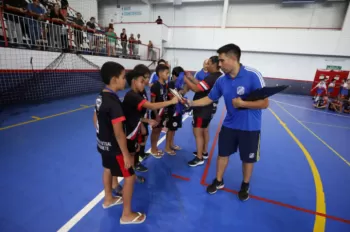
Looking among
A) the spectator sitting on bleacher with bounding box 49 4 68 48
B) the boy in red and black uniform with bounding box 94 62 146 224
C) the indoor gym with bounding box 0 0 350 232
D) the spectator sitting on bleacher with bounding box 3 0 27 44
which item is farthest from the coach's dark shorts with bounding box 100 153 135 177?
the spectator sitting on bleacher with bounding box 49 4 68 48

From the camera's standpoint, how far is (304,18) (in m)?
14.3

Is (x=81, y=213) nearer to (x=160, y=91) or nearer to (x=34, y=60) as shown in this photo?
(x=160, y=91)

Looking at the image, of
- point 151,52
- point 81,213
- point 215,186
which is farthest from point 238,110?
point 151,52

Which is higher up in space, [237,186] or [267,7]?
[267,7]

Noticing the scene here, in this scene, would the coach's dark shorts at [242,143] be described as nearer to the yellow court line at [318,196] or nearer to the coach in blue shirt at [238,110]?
the coach in blue shirt at [238,110]

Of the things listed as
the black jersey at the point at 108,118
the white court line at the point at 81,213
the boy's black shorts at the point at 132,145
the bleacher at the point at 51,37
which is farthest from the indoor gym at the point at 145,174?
the black jersey at the point at 108,118

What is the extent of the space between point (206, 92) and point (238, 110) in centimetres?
99

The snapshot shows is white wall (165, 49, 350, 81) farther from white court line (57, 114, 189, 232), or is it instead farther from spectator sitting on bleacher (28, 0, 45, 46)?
white court line (57, 114, 189, 232)

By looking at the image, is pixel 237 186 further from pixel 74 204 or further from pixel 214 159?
pixel 74 204

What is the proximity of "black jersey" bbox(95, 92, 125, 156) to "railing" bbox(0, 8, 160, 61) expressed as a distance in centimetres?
644

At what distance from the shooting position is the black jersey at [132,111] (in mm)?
2207

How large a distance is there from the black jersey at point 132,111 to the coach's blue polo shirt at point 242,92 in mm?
1094

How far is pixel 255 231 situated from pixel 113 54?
11480 mm

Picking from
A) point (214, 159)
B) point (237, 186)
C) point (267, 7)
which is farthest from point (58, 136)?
point (267, 7)
